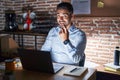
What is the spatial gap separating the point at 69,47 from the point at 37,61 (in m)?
0.80

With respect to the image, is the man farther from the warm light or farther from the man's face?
the warm light

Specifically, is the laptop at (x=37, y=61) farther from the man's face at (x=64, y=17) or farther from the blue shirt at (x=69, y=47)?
the man's face at (x=64, y=17)

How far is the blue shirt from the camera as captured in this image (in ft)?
7.29

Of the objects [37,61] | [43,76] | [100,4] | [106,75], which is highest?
[100,4]

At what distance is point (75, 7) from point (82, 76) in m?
1.94

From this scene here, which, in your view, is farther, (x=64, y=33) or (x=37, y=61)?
(x=64, y=33)

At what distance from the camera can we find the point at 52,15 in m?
3.55

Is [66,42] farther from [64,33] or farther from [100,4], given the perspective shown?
→ [100,4]

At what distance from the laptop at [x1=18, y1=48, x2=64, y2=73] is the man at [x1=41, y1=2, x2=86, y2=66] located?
614 millimetres

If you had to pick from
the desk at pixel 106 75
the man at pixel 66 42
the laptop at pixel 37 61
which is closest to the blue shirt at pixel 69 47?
the man at pixel 66 42

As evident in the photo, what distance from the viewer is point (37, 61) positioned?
1.54 m

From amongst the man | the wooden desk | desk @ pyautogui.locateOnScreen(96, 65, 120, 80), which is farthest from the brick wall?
the wooden desk

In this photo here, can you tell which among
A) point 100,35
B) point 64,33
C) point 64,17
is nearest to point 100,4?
point 100,35

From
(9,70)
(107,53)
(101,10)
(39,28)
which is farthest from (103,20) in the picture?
(9,70)
